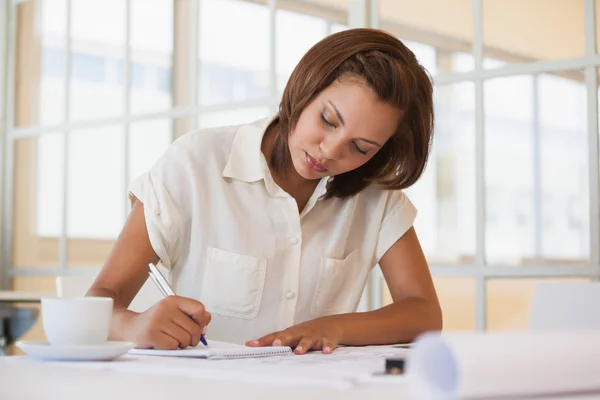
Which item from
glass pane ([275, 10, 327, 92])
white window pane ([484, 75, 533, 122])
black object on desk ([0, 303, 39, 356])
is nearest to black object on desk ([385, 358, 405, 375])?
white window pane ([484, 75, 533, 122])

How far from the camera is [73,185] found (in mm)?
4117

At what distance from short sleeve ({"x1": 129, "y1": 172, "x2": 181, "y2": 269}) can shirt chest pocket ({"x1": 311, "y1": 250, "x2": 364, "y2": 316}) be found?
1.04 feet

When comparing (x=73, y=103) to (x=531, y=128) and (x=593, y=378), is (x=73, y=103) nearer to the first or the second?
(x=531, y=128)

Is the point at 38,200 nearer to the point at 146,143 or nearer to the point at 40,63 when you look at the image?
the point at 40,63

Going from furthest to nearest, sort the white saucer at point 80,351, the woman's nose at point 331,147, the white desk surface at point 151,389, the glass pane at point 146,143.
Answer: the glass pane at point 146,143
the woman's nose at point 331,147
the white saucer at point 80,351
the white desk surface at point 151,389

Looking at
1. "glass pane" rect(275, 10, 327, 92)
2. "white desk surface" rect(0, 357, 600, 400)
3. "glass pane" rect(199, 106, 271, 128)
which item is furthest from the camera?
"glass pane" rect(199, 106, 271, 128)

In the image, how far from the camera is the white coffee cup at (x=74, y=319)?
984 mm

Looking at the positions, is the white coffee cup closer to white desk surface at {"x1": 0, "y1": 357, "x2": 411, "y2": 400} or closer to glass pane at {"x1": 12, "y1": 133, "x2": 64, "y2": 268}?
white desk surface at {"x1": 0, "y1": 357, "x2": 411, "y2": 400}

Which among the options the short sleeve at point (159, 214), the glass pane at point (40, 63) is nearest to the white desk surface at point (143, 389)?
the short sleeve at point (159, 214)

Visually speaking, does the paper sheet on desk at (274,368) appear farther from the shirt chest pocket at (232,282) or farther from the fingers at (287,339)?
the shirt chest pocket at (232,282)

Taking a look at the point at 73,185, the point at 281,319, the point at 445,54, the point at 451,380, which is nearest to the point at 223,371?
the point at 451,380

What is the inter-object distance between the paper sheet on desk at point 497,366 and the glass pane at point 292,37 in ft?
8.68

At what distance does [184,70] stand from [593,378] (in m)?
3.27

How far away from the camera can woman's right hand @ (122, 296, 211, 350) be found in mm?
1128
